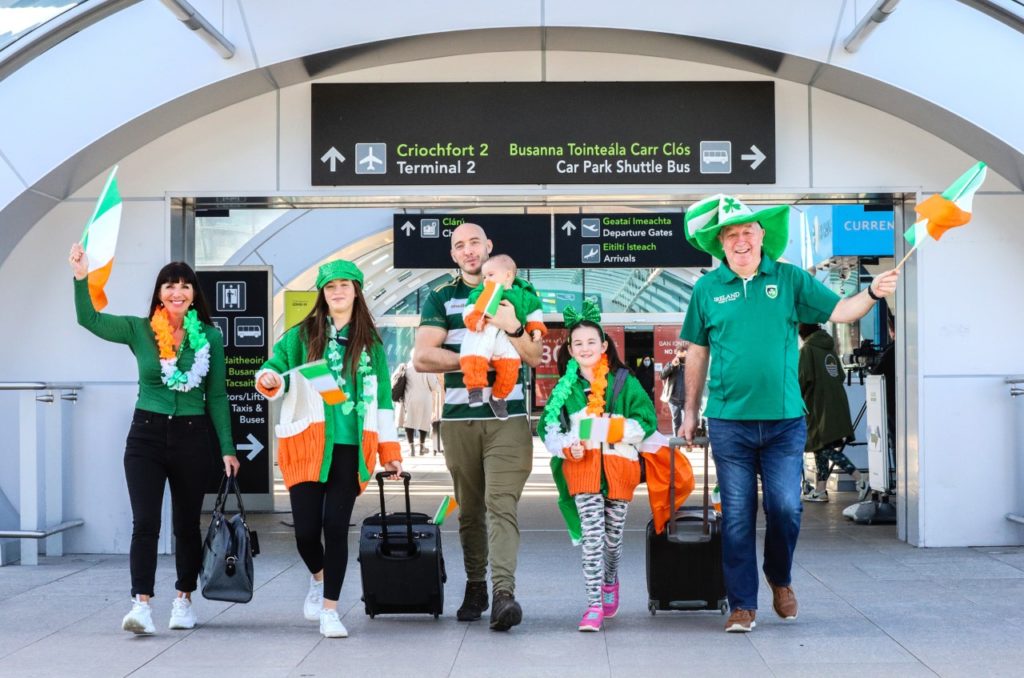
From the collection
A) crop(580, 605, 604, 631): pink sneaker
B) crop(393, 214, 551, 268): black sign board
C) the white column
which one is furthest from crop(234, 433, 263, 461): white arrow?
crop(580, 605, 604, 631): pink sneaker

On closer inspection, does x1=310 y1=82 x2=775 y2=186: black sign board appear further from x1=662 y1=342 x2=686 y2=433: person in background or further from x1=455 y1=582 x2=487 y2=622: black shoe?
x1=662 y1=342 x2=686 y2=433: person in background

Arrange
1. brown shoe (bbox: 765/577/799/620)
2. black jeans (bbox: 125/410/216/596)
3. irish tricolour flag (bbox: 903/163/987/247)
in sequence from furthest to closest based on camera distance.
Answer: brown shoe (bbox: 765/577/799/620), black jeans (bbox: 125/410/216/596), irish tricolour flag (bbox: 903/163/987/247)

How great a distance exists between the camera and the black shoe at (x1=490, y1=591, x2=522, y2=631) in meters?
5.93

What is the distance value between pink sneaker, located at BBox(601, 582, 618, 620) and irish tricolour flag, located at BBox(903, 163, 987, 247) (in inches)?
85.6

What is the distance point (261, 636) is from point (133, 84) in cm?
426

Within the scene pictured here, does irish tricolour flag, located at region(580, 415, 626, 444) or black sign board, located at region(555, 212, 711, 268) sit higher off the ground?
black sign board, located at region(555, 212, 711, 268)

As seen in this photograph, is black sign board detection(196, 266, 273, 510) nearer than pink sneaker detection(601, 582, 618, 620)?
No

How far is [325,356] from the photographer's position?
19.7 feet

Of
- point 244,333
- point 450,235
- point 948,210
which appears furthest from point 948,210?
point 244,333

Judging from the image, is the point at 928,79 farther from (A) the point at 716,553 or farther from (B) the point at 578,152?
(A) the point at 716,553

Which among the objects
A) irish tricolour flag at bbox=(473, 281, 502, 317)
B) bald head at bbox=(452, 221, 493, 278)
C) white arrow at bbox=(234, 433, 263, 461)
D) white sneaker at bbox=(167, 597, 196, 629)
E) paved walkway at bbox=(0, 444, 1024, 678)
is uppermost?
bald head at bbox=(452, 221, 493, 278)

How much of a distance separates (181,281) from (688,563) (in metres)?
2.79

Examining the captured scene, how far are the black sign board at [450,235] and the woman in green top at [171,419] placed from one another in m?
5.58

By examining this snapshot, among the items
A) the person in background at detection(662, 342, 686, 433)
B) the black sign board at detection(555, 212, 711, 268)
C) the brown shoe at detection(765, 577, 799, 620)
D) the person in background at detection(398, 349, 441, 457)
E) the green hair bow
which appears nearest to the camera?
the brown shoe at detection(765, 577, 799, 620)
